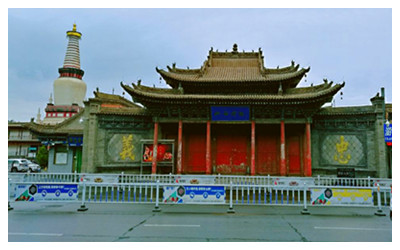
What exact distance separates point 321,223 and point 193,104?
1135cm

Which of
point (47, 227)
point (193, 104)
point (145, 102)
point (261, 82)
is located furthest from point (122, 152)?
point (47, 227)

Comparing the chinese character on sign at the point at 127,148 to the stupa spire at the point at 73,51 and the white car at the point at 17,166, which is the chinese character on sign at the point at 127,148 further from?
the stupa spire at the point at 73,51

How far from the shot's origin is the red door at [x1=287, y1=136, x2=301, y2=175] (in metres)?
19.3

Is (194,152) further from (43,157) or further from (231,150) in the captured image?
(43,157)

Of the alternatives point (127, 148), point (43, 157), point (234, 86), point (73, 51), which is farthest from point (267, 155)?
point (73, 51)

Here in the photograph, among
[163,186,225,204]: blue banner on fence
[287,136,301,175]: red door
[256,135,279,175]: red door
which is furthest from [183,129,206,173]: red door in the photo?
[163,186,225,204]: blue banner on fence

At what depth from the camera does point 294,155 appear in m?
19.5

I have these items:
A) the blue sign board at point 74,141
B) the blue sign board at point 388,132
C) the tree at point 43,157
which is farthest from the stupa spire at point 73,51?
the blue sign board at point 388,132

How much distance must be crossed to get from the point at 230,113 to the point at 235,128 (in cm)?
231

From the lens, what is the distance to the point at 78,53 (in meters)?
43.8

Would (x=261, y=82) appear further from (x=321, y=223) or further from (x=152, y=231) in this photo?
(x=152, y=231)

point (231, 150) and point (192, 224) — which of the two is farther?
point (231, 150)

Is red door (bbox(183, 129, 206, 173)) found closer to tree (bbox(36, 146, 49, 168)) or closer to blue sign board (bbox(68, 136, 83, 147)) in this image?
blue sign board (bbox(68, 136, 83, 147))

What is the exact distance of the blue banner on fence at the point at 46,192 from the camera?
1002 cm
